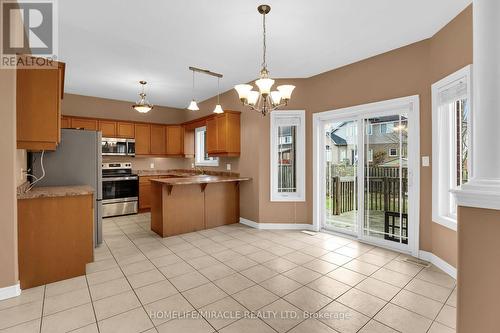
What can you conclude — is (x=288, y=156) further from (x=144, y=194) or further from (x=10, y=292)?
(x=10, y=292)

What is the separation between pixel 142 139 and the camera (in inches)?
258

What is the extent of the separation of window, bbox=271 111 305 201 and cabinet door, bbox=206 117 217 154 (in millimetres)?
1309

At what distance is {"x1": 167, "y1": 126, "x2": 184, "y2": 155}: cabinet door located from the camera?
6953mm

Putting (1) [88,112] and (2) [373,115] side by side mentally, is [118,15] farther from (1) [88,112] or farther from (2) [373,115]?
(1) [88,112]

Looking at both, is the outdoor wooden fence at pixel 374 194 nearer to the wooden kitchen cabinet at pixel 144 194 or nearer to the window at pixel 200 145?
the window at pixel 200 145

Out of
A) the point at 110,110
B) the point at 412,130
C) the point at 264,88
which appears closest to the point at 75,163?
the point at 264,88

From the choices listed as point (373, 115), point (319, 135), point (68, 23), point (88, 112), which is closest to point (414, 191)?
point (373, 115)

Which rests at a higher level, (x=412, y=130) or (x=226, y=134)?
(x=226, y=134)

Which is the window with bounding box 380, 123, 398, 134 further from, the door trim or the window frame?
the window frame

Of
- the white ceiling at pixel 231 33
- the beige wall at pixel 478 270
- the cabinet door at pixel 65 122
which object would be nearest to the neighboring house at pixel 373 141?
the white ceiling at pixel 231 33

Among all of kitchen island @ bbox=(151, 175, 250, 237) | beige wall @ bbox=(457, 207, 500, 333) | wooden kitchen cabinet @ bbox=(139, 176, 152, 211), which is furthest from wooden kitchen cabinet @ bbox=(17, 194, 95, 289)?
beige wall @ bbox=(457, 207, 500, 333)

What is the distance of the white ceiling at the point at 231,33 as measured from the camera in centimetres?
254

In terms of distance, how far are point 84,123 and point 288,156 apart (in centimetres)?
473

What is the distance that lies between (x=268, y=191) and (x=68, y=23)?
3.77 metres
